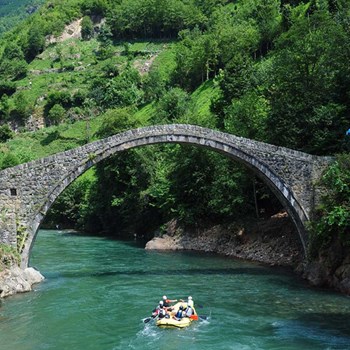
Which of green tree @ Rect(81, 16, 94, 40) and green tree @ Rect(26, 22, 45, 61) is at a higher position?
green tree @ Rect(81, 16, 94, 40)

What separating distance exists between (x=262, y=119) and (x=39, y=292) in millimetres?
18960

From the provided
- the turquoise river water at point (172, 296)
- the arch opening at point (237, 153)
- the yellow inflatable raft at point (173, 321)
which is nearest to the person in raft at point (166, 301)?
the turquoise river water at point (172, 296)

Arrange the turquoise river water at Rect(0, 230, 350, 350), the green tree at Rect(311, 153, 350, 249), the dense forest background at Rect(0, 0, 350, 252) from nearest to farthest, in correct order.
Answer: the turquoise river water at Rect(0, 230, 350, 350) → the green tree at Rect(311, 153, 350, 249) → the dense forest background at Rect(0, 0, 350, 252)

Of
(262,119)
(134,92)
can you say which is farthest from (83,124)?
(262,119)

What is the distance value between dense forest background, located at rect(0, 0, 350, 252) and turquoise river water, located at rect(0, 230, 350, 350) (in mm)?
4148

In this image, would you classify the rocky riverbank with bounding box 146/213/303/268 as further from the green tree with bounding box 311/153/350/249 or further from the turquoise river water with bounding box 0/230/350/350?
the green tree with bounding box 311/153/350/249

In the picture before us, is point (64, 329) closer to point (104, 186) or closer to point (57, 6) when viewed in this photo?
point (104, 186)

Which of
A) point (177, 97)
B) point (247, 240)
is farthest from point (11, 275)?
point (177, 97)

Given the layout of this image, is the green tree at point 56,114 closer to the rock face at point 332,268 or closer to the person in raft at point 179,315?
the rock face at point 332,268

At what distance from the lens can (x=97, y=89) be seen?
93750 mm

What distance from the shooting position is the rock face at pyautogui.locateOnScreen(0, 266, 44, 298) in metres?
21.5

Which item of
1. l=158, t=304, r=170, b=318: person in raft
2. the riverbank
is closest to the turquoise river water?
l=158, t=304, r=170, b=318: person in raft

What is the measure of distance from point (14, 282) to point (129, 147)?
853cm

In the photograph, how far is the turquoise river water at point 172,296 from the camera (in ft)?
54.0
